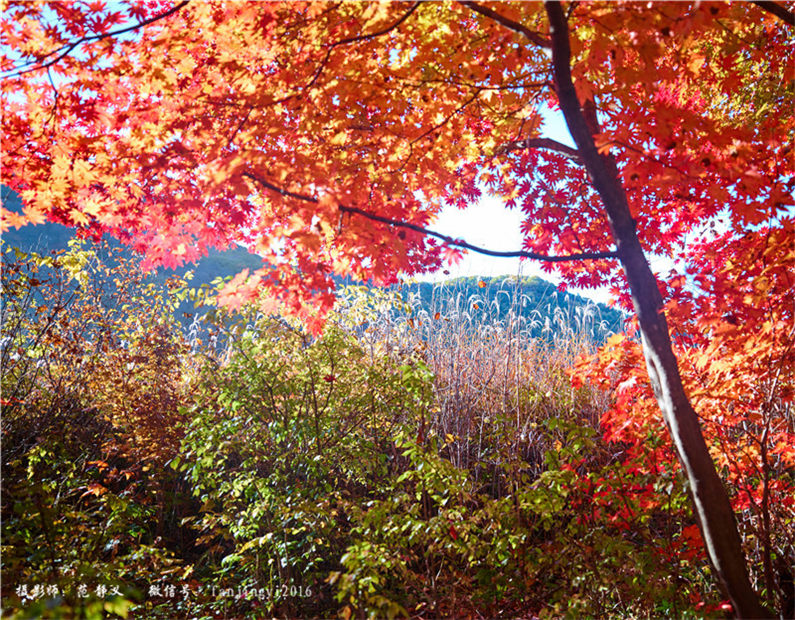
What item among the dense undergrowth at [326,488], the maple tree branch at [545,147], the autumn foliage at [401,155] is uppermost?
the maple tree branch at [545,147]

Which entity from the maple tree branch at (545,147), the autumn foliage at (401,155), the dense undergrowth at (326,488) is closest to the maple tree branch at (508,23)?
the autumn foliage at (401,155)

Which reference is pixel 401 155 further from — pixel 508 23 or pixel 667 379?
pixel 667 379

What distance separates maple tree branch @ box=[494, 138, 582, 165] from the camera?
272cm

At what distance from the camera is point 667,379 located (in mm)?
1784

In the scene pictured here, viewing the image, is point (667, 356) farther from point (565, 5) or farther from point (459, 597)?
point (459, 597)

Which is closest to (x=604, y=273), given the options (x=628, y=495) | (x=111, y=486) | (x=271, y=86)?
(x=628, y=495)

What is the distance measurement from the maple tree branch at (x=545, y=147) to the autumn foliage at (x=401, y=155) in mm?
207

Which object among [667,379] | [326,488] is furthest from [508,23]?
[326,488]

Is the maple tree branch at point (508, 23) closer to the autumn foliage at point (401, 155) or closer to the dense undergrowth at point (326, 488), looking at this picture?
the autumn foliage at point (401, 155)

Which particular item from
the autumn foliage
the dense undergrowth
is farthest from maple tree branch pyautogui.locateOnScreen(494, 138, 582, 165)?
the dense undergrowth

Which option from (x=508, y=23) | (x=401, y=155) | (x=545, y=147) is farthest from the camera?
(x=545, y=147)

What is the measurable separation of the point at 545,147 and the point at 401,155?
36.6 inches

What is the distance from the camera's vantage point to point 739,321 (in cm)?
227

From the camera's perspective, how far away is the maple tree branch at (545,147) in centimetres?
272
